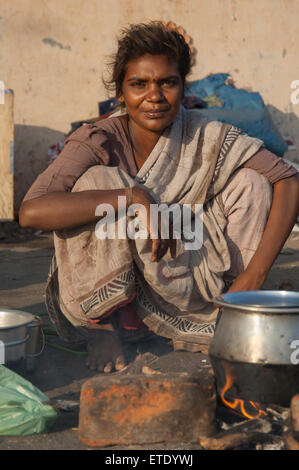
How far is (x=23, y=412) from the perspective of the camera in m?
2.15

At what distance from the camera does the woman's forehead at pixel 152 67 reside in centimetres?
289

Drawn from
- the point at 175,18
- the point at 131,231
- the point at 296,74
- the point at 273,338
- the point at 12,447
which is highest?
the point at 175,18

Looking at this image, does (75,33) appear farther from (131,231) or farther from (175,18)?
(131,231)

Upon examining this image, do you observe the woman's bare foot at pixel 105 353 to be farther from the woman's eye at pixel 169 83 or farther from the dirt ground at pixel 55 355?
the woman's eye at pixel 169 83

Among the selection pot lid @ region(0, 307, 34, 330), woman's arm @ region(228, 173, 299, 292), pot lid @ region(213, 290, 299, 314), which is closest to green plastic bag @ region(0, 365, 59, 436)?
pot lid @ region(0, 307, 34, 330)

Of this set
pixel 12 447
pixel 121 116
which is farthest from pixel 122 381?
pixel 121 116

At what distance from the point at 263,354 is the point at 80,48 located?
596 centimetres

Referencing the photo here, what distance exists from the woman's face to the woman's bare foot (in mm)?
949

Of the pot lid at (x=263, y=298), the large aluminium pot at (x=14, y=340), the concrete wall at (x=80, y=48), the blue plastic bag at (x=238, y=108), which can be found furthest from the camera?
the concrete wall at (x=80, y=48)

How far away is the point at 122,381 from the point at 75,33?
5.99 m

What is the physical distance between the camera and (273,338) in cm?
210

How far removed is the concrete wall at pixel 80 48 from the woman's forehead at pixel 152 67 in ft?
14.9

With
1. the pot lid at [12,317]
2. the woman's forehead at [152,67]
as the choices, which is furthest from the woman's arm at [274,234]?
the pot lid at [12,317]

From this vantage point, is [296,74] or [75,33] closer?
[75,33]
